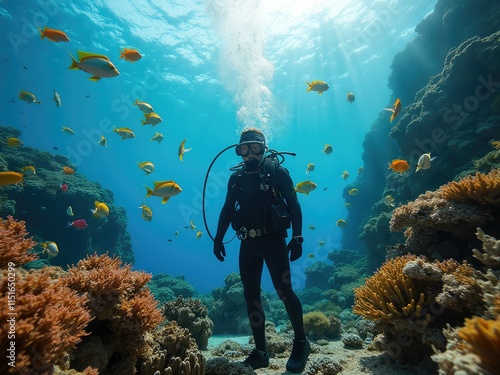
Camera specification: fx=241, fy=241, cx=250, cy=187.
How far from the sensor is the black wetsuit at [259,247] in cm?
388

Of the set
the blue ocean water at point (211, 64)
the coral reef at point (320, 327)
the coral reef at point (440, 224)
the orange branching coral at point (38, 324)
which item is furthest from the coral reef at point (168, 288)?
the orange branching coral at point (38, 324)

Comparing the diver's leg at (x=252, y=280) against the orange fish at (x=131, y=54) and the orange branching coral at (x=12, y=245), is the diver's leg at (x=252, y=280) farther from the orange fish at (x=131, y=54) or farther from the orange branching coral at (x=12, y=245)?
the orange fish at (x=131, y=54)

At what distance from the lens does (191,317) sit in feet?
21.4

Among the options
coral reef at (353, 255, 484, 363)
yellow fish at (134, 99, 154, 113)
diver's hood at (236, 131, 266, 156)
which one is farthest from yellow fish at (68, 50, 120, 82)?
coral reef at (353, 255, 484, 363)

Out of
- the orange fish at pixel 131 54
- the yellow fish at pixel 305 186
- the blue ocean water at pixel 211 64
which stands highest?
the blue ocean water at pixel 211 64

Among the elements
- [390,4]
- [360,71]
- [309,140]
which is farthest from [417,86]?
[309,140]

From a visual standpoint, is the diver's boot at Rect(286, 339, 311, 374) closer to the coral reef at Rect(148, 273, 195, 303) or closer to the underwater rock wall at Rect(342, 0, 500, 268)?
the underwater rock wall at Rect(342, 0, 500, 268)

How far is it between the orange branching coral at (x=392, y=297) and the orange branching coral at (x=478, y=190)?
4.35 ft

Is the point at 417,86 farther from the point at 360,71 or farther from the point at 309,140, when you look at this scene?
the point at 309,140

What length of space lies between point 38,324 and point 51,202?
62.4 feet

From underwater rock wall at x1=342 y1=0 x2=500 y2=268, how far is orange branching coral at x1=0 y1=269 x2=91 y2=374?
11504 mm

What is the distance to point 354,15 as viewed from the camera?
87.0ft

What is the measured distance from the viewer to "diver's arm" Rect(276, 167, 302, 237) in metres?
4.11

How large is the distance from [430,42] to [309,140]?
5239 centimetres
